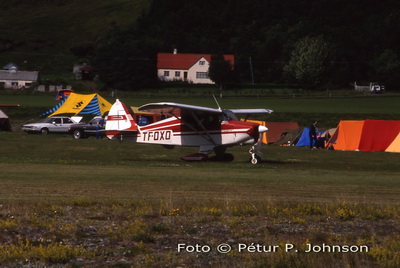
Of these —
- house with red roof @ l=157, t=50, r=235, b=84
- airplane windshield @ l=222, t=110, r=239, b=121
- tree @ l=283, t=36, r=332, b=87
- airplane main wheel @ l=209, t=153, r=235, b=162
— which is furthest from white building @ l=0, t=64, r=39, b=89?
airplane main wheel @ l=209, t=153, r=235, b=162

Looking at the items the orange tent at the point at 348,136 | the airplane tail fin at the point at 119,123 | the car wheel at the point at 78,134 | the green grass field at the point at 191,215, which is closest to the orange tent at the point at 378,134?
the orange tent at the point at 348,136

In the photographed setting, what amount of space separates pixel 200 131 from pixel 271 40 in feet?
271

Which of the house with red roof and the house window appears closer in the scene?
the house window

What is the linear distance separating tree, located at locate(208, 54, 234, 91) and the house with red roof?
7.59 m

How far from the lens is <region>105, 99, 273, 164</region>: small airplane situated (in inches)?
1171

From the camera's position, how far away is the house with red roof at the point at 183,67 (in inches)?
4484

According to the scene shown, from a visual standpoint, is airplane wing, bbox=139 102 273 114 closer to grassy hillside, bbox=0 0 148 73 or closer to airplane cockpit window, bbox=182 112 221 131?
airplane cockpit window, bbox=182 112 221 131

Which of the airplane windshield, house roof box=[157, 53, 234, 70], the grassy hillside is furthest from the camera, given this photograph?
the grassy hillside

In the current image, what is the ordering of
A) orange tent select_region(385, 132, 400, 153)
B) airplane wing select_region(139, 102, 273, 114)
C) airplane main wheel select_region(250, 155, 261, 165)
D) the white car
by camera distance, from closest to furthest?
1. airplane main wheel select_region(250, 155, 261, 165)
2. airplane wing select_region(139, 102, 273, 114)
3. orange tent select_region(385, 132, 400, 153)
4. the white car

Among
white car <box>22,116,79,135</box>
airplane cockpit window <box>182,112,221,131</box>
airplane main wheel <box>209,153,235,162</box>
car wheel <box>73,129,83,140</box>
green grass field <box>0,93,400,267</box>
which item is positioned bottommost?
green grass field <box>0,93,400,267</box>

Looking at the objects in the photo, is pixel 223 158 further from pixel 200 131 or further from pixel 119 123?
pixel 119 123

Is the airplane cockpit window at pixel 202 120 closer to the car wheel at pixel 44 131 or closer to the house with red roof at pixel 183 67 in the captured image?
the car wheel at pixel 44 131

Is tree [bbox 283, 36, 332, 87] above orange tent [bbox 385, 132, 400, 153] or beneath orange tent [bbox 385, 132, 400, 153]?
above

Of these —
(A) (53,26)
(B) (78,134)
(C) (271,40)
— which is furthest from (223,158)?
(A) (53,26)
